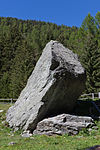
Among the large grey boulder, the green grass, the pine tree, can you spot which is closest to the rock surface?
the green grass

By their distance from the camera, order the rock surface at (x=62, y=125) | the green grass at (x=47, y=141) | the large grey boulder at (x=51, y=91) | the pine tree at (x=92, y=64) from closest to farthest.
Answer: the green grass at (x=47, y=141) → the rock surface at (x=62, y=125) → the large grey boulder at (x=51, y=91) → the pine tree at (x=92, y=64)

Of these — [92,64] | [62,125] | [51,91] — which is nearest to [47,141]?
[62,125]

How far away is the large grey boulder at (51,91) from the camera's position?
9117 mm

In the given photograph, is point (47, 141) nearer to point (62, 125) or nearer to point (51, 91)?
point (62, 125)

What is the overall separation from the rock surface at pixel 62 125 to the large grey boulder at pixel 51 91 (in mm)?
526

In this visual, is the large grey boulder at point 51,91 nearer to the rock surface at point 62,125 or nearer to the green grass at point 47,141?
the rock surface at point 62,125

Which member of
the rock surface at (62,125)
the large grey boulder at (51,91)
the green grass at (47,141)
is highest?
the large grey boulder at (51,91)

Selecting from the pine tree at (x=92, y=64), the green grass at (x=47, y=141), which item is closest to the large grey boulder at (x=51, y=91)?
the green grass at (x=47, y=141)

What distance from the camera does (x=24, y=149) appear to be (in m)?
5.84

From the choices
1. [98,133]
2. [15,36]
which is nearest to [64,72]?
[98,133]

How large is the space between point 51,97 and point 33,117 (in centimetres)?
146

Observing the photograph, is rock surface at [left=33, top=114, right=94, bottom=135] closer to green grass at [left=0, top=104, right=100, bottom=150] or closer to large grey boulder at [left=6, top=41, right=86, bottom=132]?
green grass at [left=0, top=104, right=100, bottom=150]

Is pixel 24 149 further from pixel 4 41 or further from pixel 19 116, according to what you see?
pixel 4 41

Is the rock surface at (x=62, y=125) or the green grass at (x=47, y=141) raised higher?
the rock surface at (x=62, y=125)
